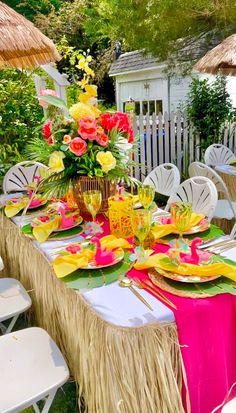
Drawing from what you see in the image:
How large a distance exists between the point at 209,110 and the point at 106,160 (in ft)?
13.5

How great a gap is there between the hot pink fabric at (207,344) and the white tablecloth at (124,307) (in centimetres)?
6

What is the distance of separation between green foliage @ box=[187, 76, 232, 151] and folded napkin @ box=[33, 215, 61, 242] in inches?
164

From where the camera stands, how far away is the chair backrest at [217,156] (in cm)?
445

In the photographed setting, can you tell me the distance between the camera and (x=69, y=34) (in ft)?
41.4

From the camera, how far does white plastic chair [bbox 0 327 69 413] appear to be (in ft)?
4.57

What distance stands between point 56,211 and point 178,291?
3.74 ft

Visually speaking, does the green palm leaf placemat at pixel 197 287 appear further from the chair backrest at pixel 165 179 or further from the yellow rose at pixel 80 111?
the chair backrest at pixel 165 179

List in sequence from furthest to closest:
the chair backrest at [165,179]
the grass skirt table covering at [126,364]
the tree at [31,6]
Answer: the tree at [31,6] → the chair backrest at [165,179] → the grass skirt table covering at [126,364]

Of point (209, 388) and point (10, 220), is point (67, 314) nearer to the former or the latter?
point (209, 388)

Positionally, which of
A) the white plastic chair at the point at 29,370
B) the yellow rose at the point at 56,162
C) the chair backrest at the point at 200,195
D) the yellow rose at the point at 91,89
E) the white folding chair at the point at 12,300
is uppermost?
the yellow rose at the point at 91,89

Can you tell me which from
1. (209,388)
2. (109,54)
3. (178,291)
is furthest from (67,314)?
(109,54)

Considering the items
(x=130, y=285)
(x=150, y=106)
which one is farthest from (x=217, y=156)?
(x=150, y=106)

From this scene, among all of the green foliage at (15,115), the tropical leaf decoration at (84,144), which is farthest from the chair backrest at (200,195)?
the green foliage at (15,115)

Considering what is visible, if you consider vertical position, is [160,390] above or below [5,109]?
below
